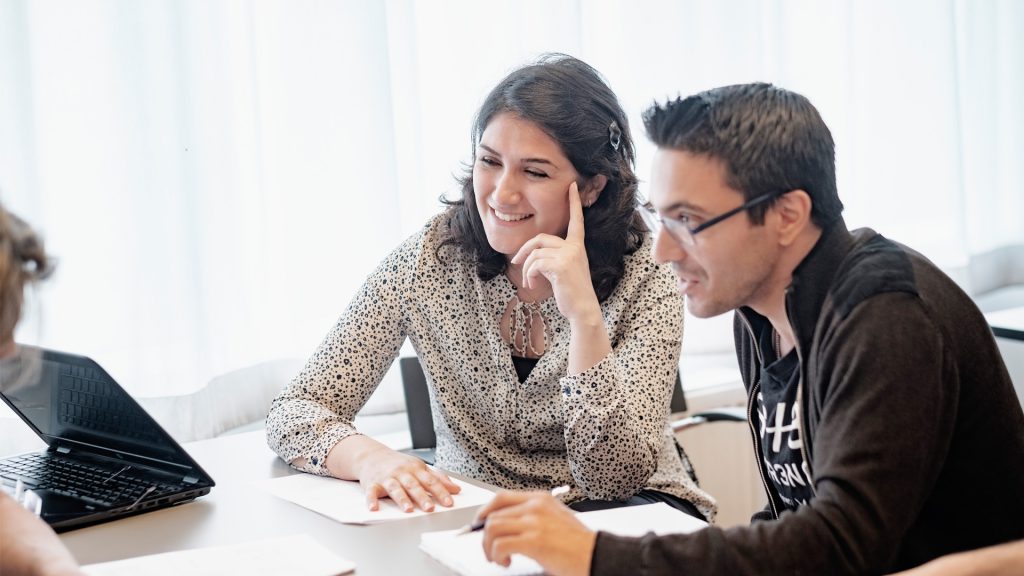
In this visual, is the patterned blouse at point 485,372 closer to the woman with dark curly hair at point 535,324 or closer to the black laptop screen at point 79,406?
the woman with dark curly hair at point 535,324

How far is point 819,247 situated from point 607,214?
71 cm

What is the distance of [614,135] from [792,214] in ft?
2.31

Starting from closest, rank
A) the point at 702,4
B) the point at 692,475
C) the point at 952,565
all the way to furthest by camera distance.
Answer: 1. the point at 952,565
2. the point at 692,475
3. the point at 702,4

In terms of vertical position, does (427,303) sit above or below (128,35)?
below

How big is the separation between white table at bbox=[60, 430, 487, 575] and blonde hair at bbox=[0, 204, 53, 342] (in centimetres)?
39

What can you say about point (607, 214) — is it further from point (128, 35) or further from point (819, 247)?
point (128, 35)

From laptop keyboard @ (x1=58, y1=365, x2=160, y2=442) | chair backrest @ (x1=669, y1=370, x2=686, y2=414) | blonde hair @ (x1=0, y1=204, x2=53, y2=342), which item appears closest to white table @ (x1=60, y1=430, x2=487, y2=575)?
laptop keyboard @ (x1=58, y1=365, x2=160, y2=442)

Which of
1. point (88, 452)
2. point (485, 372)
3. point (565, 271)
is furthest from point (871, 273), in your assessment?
point (88, 452)

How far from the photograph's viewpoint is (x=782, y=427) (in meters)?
1.33

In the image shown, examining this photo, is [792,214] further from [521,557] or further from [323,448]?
[323,448]

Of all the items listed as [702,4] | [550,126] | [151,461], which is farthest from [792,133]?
[702,4]

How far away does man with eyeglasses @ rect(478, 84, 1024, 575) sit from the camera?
106 centimetres

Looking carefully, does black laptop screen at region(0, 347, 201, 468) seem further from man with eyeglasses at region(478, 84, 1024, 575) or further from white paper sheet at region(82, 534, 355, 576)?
man with eyeglasses at region(478, 84, 1024, 575)

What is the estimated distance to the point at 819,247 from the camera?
123 cm
